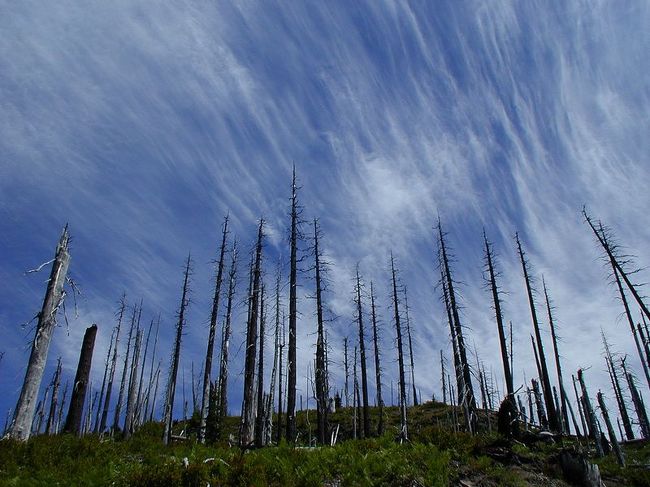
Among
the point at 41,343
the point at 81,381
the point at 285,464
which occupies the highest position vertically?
the point at 41,343

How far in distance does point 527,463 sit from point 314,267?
15.0 meters

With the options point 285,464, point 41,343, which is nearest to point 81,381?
point 41,343

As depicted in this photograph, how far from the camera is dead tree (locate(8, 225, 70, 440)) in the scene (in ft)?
37.4

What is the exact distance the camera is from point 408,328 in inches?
1264

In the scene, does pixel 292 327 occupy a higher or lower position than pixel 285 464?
higher

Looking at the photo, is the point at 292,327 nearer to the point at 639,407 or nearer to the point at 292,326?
the point at 292,326

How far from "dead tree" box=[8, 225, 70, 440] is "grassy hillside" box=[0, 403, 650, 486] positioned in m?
1.07

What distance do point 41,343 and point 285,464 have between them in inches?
322

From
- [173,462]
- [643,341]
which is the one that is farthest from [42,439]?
[643,341]

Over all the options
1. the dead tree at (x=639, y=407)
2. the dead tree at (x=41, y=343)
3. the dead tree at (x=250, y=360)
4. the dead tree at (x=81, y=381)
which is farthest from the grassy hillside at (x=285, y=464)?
the dead tree at (x=639, y=407)

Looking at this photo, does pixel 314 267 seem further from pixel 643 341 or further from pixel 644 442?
pixel 644 442

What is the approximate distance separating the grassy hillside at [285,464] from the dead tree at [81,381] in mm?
4361

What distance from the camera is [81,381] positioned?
15.7 meters

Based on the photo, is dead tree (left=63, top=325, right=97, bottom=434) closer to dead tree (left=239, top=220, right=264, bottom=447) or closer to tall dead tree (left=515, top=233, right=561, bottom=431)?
dead tree (left=239, top=220, right=264, bottom=447)
